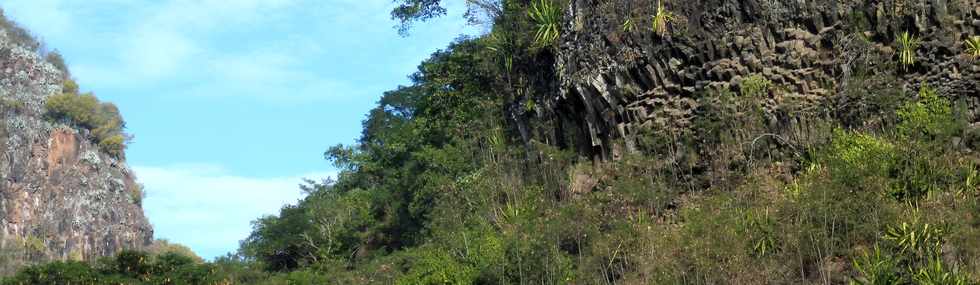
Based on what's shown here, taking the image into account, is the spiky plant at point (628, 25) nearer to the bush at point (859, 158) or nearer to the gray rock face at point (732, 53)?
Answer: the gray rock face at point (732, 53)

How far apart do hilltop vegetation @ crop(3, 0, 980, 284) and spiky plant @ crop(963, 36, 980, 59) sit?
0.87 meters

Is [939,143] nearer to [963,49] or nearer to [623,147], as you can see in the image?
[963,49]

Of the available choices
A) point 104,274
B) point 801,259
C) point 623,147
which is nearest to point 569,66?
point 623,147

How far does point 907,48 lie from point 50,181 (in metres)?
78.0

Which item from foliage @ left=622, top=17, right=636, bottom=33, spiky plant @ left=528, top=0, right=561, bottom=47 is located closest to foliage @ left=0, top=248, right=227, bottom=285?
spiky plant @ left=528, top=0, right=561, bottom=47

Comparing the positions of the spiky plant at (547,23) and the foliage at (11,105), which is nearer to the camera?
the spiky plant at (547,23)

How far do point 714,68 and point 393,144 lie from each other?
17913mm

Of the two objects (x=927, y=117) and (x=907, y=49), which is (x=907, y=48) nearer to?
(x=907, y=49)

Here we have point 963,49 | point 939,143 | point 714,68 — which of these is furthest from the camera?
point 714,68

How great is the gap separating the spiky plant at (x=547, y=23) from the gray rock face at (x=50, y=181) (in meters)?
61.8

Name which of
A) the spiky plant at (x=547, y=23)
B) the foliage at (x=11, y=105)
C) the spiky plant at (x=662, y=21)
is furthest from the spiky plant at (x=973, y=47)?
the foliage at (x=11, y=105)

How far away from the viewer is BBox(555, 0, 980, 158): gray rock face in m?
21.4

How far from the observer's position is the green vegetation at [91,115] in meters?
90.4

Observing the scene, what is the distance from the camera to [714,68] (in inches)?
935
